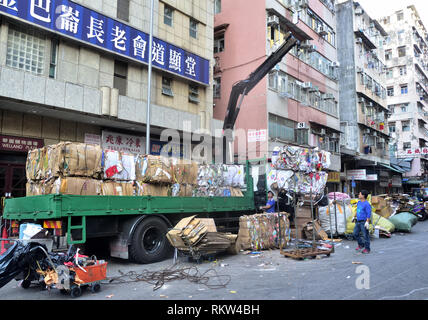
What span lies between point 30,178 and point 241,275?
Result: 5.59 meters

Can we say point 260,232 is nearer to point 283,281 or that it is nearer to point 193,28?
point 283,281

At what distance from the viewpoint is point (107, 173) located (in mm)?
8328

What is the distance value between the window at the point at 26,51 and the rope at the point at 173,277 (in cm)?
974

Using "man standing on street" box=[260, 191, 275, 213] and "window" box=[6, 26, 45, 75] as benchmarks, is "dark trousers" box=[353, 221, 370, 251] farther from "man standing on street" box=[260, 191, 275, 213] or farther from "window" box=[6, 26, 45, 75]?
"window" box=[6, 26, 45, 75]

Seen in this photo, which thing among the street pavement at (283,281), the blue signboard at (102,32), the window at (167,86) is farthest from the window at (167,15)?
the street pavement at (283,281)

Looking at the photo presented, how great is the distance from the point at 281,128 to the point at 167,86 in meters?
8.75

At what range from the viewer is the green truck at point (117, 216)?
721cm

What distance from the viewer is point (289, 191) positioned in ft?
40.3

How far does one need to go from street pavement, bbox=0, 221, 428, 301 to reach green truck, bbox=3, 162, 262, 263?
1.62ft

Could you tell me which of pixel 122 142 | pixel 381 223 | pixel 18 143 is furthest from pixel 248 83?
pixel 18 143

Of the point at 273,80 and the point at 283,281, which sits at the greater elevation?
the point at 273,80

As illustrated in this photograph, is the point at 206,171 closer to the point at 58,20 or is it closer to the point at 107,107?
the point at 107,107

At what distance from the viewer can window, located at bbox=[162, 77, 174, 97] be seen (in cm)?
1802
